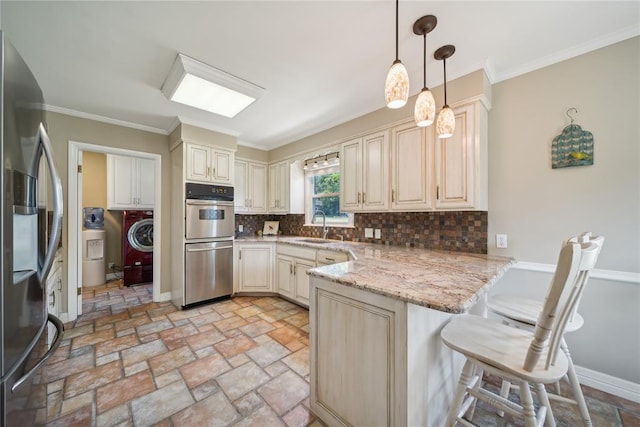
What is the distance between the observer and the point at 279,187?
4.10 m

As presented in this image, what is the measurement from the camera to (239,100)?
2.48 meters

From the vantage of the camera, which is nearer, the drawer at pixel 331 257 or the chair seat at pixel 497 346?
the chair seat at pixel 497 346

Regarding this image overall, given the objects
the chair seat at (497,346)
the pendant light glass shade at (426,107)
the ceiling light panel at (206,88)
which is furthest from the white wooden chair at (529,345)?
the ceiling light panel at (206,88)

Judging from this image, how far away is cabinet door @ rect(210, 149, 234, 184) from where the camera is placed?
3363 mm

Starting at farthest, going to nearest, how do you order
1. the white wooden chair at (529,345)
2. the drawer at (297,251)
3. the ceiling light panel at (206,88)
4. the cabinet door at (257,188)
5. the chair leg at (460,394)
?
the cabinet door at (257,188), the drawer at (297,251), the ceiling light panel at (206,88), the chair leg at (460,394), the white wooden chair at (529,345)

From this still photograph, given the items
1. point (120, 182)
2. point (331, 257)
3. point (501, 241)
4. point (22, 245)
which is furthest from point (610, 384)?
point (120, 182)

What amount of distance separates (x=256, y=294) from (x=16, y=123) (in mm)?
3251

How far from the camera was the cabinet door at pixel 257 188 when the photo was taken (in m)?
4.09

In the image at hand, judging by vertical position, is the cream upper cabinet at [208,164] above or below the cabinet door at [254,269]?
above

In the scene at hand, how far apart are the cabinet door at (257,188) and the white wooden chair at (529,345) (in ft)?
11.3

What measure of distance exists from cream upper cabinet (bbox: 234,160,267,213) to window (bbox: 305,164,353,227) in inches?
31.9

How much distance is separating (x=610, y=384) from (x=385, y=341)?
1.87 m

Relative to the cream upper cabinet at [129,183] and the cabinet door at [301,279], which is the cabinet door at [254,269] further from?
the cream upper cabinet at [129,183]

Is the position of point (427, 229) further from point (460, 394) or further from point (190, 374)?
point (190, 374)
